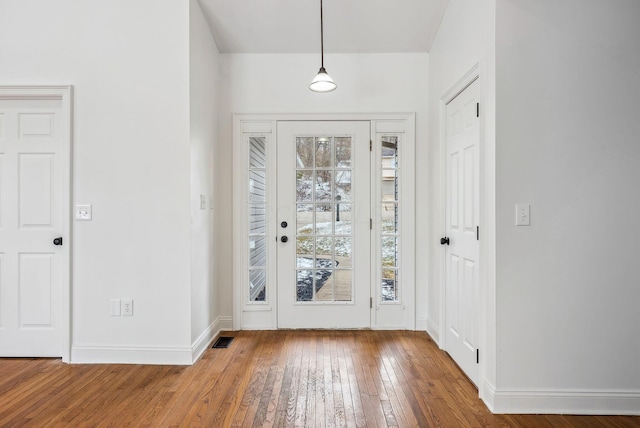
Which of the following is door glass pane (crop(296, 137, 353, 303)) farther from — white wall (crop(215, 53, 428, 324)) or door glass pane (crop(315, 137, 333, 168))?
white wall (crop(215, 53, 428, 324))

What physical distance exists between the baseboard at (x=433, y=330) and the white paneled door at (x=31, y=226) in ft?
9.93

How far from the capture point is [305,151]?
358cm

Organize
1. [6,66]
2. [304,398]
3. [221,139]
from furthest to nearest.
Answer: [221,139] < [6,66] < [304,398]

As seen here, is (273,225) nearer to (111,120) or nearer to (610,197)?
(111,120)

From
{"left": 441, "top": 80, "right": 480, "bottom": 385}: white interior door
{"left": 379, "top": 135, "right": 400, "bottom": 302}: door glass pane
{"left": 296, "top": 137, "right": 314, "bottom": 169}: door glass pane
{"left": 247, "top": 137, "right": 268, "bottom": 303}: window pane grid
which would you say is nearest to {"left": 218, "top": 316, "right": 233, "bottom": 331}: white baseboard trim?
{"left": 247, "top": 137, "right": 268, "bottom": 303}: window pane grid

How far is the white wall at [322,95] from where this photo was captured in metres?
3.55

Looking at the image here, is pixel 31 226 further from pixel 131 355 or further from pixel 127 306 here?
pixel 131 355

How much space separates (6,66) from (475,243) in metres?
3.65

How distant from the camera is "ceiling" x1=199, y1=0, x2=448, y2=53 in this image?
3.06 m

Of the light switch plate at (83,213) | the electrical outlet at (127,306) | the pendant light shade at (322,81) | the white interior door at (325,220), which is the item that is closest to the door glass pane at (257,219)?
the white interior door at (325,220)

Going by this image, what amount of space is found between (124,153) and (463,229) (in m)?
2.59

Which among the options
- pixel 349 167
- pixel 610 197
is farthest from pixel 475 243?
pixel 349 167

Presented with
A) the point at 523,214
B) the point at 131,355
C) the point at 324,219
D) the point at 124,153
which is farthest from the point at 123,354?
the point at 523,214

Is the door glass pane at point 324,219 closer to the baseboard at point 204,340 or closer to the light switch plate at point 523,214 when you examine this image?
the baseboard at point 204,340
